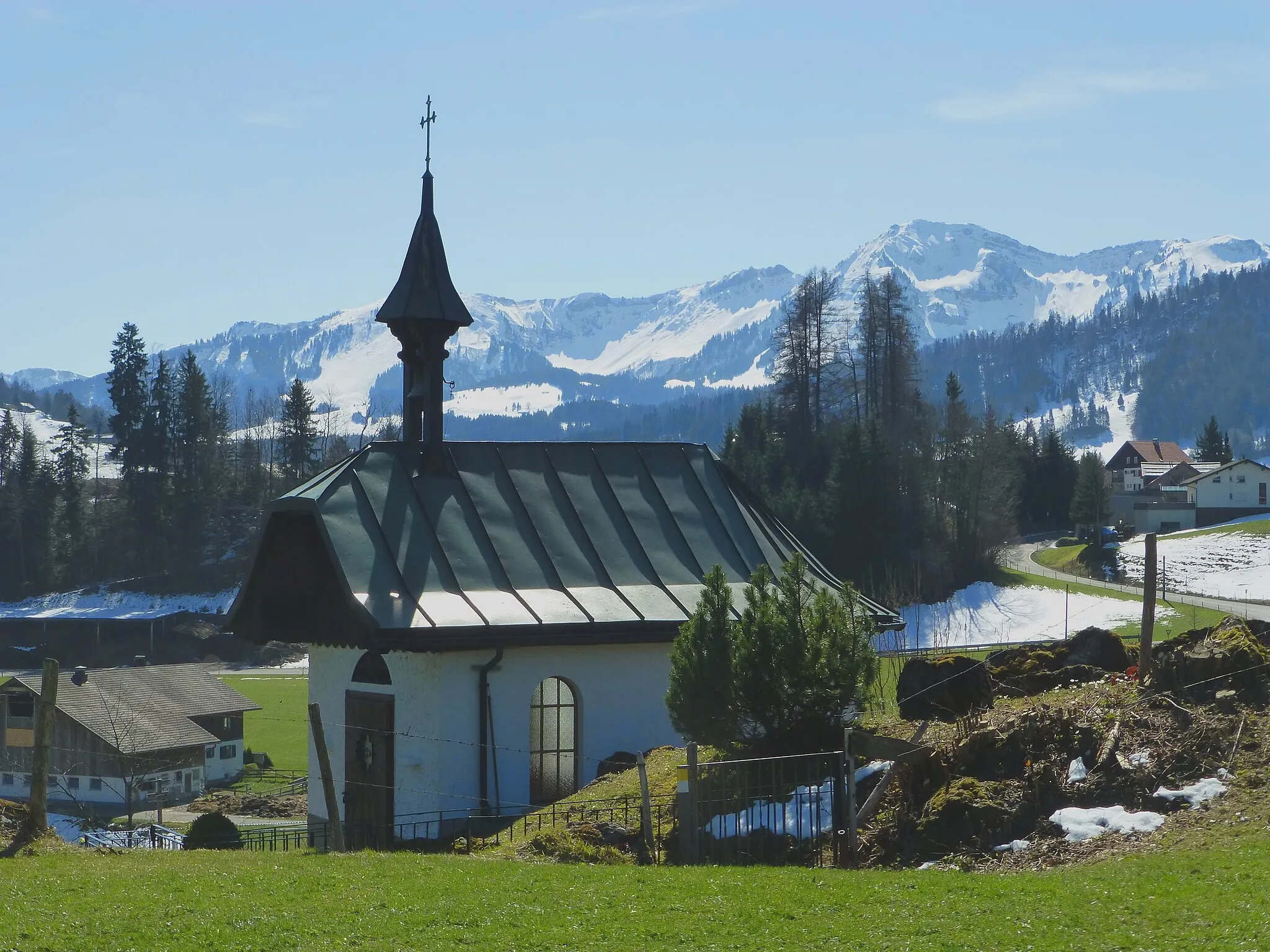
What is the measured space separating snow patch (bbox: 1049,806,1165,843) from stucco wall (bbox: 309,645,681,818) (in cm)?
722

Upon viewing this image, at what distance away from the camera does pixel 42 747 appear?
1494 centimetres

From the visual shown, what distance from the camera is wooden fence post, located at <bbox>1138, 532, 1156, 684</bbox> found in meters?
16.2

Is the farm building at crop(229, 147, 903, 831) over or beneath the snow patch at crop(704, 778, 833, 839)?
over

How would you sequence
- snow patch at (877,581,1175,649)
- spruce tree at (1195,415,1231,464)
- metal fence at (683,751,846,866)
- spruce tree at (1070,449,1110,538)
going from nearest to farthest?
metal fence at (683,751,846,866) < snow patch at (877,581,1175,649) < spruce tree at (1070,449,1110,538) < spruce tree at (1195,415,1231,464)

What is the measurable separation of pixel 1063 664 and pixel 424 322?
1153cm

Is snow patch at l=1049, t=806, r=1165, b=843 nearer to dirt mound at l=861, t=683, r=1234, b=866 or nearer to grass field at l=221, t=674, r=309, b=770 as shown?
dirt mound at l=861, t=683, r=1234, b=866

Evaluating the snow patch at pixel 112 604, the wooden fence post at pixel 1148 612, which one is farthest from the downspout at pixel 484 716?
the snow patch at pixel 112 604

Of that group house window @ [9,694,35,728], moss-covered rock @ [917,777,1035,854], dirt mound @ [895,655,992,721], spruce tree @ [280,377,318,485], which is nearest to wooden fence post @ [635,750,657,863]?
Answer: moss-covered rock @ [917,777,1035,854]

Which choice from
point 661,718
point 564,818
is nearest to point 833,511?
point 661,718

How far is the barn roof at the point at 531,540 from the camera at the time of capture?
19.9 metres

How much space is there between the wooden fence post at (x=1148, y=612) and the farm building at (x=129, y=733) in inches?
1603

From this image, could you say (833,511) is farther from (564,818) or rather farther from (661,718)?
(564,818)

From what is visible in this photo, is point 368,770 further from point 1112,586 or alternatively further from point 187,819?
point 1112,586

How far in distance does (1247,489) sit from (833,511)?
2254 inches
